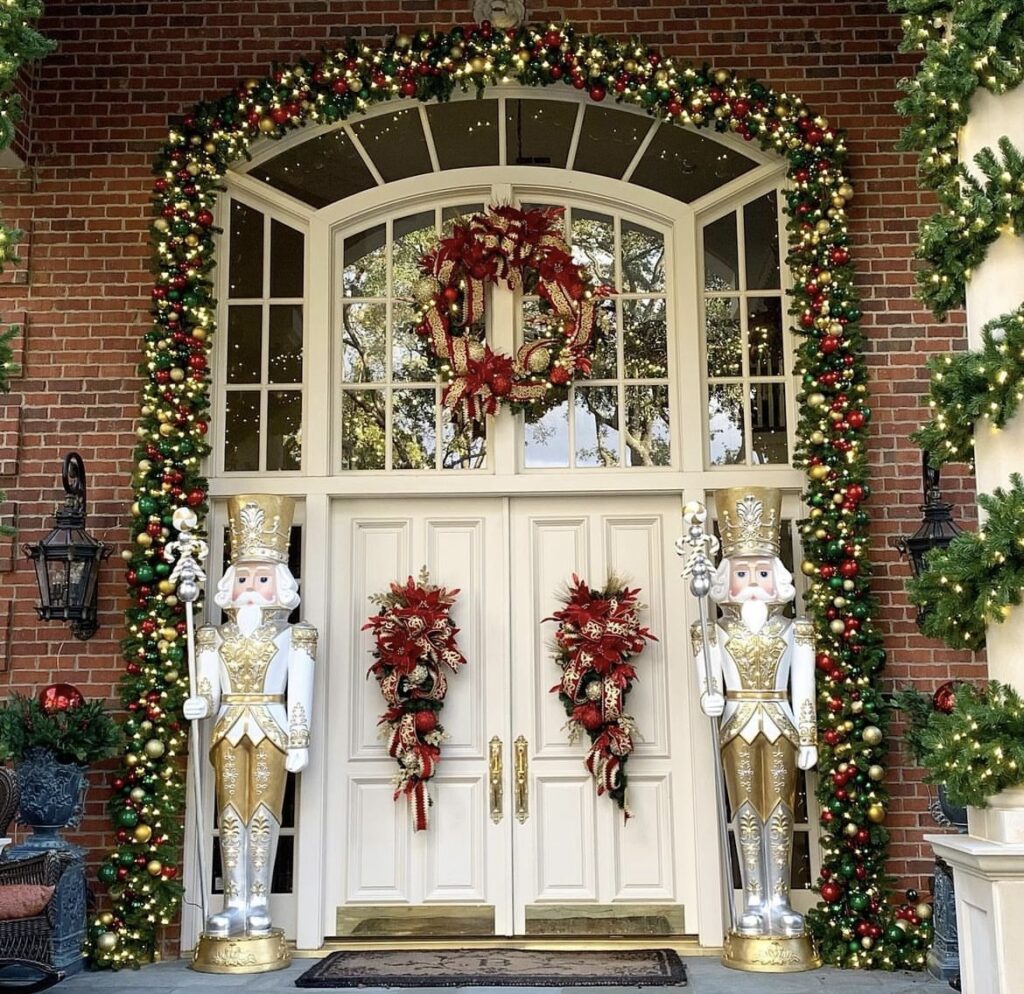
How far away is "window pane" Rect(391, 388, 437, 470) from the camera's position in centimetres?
647

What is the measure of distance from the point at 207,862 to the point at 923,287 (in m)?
4.24

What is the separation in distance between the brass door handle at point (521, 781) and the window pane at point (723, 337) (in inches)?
85.8

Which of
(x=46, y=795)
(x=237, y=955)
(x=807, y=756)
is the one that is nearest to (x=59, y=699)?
(x=46, y=795)

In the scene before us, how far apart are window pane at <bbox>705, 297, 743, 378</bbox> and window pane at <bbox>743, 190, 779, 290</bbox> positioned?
0.17 meters

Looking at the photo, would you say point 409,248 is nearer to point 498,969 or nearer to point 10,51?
point 10,51

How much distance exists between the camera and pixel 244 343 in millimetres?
6590

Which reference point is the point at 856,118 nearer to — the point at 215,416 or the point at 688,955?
the point at 215,416

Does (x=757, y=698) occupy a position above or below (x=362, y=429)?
below

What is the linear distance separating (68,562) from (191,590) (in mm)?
777

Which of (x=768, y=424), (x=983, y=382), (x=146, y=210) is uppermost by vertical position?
(x=146, y=210)

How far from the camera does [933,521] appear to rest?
19.0 ft

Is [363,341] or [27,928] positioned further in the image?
[363,341]

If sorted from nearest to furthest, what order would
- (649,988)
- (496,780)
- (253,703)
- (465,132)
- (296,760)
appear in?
(649,988) → (296,760) → (253,703) → (496,780) → (465,132)

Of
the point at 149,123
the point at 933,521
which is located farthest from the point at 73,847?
the point at 933,521
